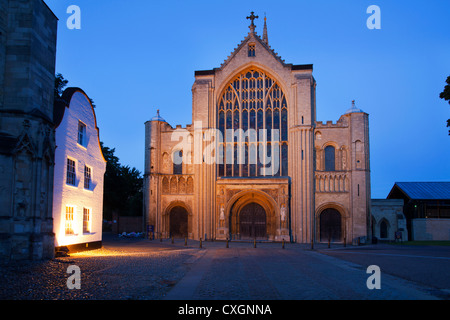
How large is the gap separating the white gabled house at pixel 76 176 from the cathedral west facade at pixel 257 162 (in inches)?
530

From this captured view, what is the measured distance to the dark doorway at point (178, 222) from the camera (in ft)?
128

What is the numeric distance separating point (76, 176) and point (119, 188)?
29.5m

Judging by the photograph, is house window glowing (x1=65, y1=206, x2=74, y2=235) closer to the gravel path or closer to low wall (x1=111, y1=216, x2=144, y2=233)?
the gravel path

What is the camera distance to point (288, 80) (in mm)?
37969

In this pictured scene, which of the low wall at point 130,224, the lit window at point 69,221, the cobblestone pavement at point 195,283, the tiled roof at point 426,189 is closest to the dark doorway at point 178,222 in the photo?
the low wall at point 130,224

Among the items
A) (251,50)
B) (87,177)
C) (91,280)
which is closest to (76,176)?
(87,177)

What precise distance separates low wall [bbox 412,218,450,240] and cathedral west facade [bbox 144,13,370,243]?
9.09 meters

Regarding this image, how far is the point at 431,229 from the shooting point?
40.9m

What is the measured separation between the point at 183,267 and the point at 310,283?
5.67 metres

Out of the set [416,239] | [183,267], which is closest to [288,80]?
[416,239]

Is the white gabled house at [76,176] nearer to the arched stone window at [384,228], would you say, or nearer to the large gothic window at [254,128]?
the large gothic window at [254,128]

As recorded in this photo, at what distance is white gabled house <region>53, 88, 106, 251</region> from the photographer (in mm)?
19062
